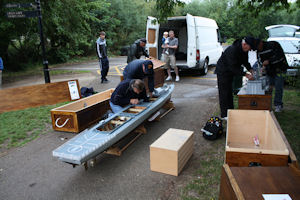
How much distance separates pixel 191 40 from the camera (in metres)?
9.47

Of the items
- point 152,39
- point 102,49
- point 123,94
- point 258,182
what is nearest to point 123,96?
point 123,94

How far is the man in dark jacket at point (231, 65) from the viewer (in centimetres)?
480

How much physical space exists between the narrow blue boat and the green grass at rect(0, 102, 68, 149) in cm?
196

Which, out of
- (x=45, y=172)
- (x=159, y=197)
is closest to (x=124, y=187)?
(x=159, y=197)

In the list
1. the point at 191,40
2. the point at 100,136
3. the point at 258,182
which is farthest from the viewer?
the point at 191,40

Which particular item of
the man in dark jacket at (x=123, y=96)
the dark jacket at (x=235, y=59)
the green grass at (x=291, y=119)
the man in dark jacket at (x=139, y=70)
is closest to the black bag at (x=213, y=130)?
the dark jacket at (x=235, y=59)

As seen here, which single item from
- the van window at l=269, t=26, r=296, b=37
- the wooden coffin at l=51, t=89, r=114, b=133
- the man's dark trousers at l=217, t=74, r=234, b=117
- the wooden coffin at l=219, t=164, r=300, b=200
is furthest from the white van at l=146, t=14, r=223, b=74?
the wooden coffin at l=219, t=164, r=300, b=200

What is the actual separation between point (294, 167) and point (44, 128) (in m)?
5.25

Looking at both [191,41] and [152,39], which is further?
[152,39]

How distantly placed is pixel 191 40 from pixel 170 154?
6.90 m

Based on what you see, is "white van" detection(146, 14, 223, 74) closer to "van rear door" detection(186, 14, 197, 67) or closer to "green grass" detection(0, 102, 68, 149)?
"van rear door" detection(186, 14, 197, 67)

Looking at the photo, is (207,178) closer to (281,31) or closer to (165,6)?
(165,6)

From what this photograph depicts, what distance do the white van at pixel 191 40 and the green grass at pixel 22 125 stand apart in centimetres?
494

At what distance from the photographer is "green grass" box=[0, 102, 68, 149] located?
5125 mm
